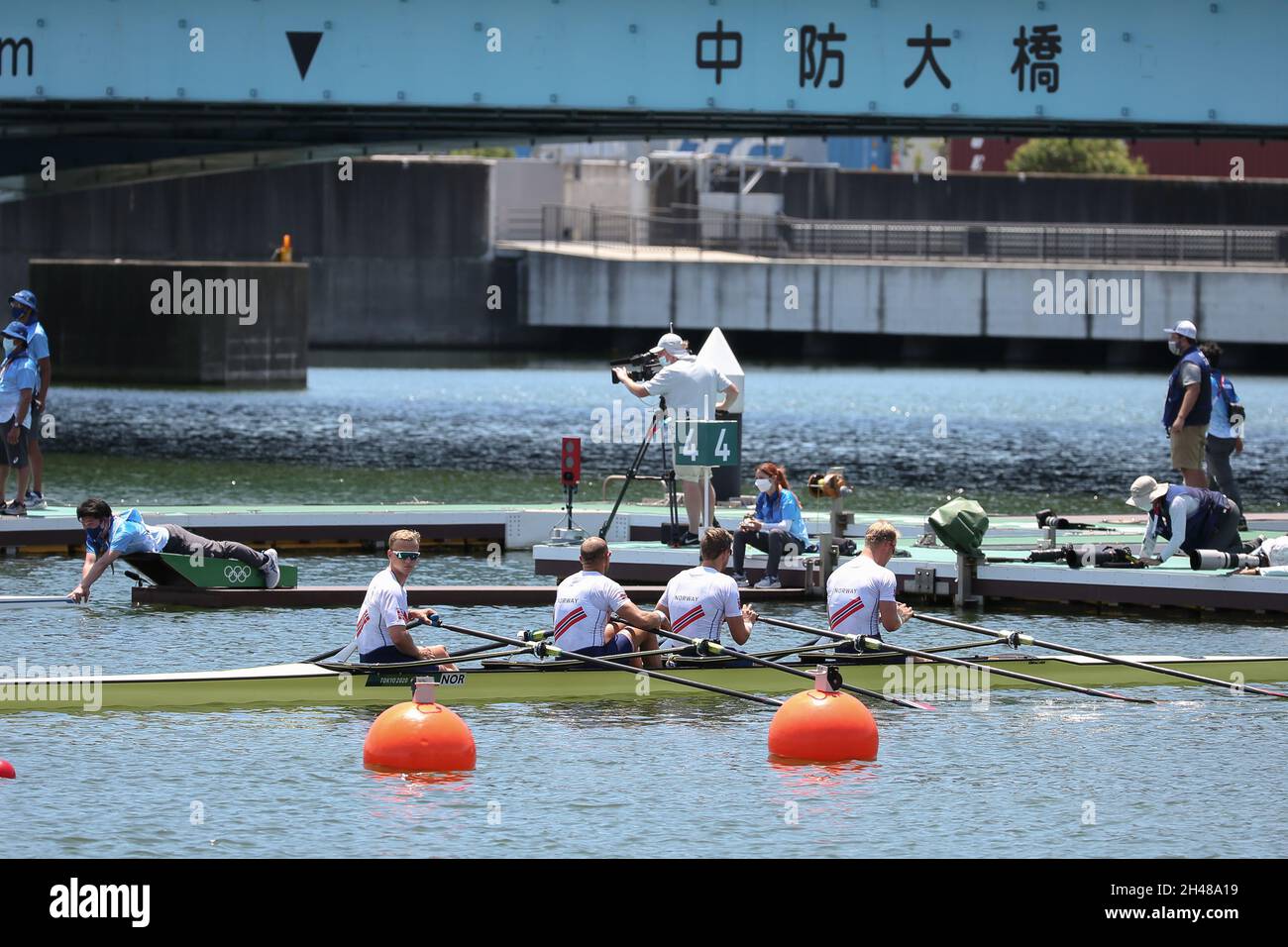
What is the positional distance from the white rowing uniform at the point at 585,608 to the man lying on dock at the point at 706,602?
0.71 meters

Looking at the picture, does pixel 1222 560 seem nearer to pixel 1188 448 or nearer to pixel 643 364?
pixel 1188 448

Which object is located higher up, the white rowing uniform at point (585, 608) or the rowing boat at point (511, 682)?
the white rowing uniform at point (585, 608)

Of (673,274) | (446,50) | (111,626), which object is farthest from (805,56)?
(673,274)

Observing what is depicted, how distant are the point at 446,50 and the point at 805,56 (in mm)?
5960

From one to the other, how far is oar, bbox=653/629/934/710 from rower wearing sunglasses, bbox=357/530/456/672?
2.16 metres

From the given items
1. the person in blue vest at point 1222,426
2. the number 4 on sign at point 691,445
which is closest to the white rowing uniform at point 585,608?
the number 4 on sign at point 691,445

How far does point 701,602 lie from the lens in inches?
774

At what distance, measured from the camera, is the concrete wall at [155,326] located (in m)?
57.3

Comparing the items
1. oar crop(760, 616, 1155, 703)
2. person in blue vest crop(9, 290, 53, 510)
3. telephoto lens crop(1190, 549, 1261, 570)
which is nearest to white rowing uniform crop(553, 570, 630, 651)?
oar crop(760, 616, 1155, 703)

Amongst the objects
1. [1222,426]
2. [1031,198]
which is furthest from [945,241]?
[1222,426]

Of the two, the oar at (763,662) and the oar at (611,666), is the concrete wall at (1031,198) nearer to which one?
the oar at (763,662)

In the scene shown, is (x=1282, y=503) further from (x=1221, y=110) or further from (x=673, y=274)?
(x=673, y=274)

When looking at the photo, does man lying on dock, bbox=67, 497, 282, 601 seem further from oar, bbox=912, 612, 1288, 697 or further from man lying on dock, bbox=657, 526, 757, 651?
oar, bbox=912, 612, 1288, 697
